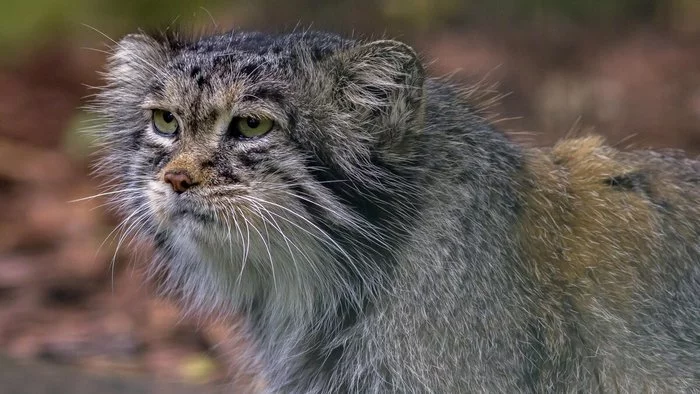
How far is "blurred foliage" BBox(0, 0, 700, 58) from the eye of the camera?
1298 centimetres

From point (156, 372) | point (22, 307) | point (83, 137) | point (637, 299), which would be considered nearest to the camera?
point (637, 299)

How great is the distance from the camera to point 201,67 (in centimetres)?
527

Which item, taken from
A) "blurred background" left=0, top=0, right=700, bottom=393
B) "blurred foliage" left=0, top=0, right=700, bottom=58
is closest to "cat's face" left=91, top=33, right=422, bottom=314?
"blurred background" left=0, top=0, right=700, bottom=393

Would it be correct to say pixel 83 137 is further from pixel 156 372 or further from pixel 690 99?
pixel 690 99

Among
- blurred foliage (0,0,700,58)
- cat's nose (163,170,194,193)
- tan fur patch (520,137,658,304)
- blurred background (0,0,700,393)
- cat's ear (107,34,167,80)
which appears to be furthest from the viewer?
blurred foliage (0,0,700,58)

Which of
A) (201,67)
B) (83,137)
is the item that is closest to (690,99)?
(83,137)

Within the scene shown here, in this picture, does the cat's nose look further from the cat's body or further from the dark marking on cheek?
the dark marking on cheek

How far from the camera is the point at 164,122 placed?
538 centimetres

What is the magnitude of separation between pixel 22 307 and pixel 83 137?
2.73 meters

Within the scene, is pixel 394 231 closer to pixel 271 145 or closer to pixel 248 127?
pixel 271 145

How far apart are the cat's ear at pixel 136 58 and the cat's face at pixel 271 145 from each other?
195 mm

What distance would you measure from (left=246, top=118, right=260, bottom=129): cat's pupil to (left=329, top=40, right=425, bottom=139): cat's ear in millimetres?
396

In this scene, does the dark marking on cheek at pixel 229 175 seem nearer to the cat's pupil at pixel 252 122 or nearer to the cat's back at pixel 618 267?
the cat's pupil at pixel 252 122

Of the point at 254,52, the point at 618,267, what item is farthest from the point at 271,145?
the point at 618,267
